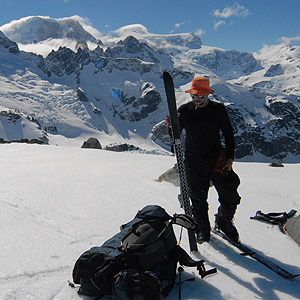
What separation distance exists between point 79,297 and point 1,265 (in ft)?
3.75

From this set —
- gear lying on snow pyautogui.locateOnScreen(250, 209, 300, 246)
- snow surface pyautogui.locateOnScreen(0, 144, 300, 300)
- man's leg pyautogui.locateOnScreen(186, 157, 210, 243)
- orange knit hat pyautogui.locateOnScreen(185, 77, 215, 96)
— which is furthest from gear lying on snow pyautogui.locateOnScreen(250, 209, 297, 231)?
orange knit hat pyautogui.locateOnScreen(185, 77, 215, 96)

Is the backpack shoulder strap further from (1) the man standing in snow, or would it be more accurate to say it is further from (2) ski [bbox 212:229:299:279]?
(2) ski [bbox 212:229:299:279]

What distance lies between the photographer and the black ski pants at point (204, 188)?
4137mm

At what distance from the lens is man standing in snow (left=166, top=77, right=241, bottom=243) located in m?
4.10

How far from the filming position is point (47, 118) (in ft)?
522

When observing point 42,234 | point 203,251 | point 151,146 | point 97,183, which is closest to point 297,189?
point 203,251

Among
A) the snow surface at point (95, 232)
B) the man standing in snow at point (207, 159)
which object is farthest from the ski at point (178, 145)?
the snow surface at point (95, 232)

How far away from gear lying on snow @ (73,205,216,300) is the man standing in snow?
1.03 m

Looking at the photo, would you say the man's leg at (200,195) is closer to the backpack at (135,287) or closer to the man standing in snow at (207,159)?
the man standing in snow at (207,159)

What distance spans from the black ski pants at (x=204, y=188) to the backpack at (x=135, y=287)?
1888 millimetres

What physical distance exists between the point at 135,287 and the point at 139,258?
1.46 feet

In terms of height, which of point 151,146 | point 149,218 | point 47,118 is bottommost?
point 151,146

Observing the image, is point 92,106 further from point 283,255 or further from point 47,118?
point 283,255

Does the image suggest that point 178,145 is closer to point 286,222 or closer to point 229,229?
point 229,229
